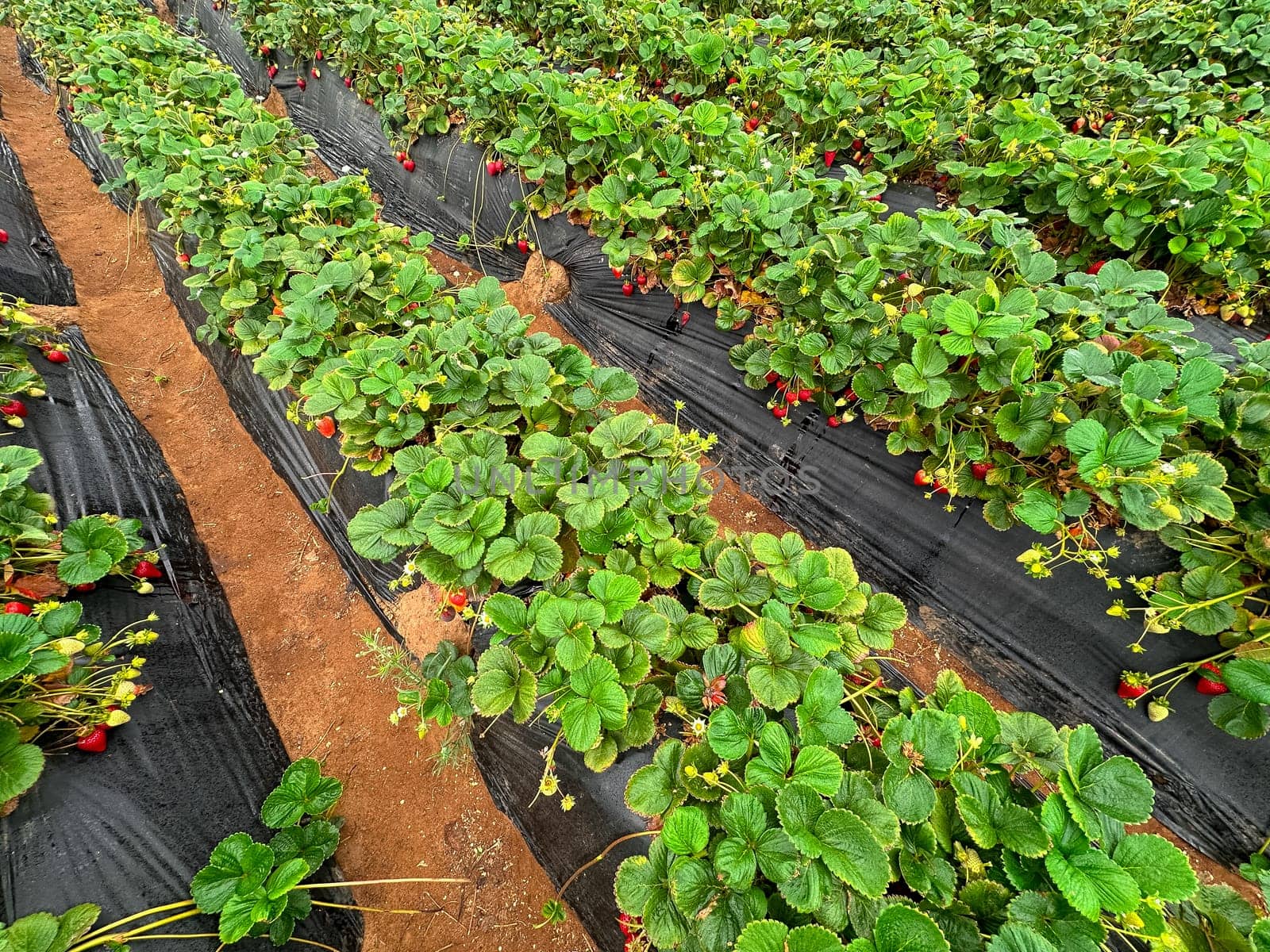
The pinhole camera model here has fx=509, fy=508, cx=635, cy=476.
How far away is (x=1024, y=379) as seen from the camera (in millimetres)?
2232

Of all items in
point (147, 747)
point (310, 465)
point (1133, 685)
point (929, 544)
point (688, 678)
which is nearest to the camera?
point (688, 678)

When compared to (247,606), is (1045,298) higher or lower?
higher

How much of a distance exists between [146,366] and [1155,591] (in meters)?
6.98

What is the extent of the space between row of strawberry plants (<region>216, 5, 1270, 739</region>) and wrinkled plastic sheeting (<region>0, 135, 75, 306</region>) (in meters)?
5.11

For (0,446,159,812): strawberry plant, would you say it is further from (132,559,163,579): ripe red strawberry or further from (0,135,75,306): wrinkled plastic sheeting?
(0,135,75,306): wrinkled plastic sheeting

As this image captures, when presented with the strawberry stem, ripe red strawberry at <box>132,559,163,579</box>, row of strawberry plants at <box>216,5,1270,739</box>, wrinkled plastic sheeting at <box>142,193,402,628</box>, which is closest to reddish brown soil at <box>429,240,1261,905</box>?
row of strawberry plants at <box>216,5,1270,739</box>

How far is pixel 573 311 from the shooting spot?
4.45m

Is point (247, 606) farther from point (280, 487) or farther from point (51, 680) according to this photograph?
point (51, 680)

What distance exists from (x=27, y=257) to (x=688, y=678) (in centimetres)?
692

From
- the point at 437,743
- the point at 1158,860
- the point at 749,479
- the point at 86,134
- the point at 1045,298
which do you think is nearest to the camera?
the point at 1158,860

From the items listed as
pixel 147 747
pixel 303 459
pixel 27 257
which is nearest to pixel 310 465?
pixel 303 459

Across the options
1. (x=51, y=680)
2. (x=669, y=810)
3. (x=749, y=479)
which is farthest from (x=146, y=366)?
(x=669, y=810)

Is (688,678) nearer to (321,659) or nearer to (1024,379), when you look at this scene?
(1024,379)

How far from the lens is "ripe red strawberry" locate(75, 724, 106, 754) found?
1.88m
